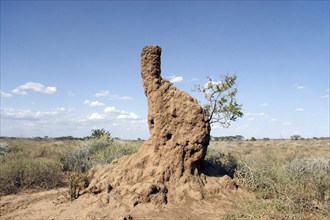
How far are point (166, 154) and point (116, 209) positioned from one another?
5.78ft

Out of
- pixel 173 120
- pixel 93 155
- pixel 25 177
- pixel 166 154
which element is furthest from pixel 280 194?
pixel 93 155

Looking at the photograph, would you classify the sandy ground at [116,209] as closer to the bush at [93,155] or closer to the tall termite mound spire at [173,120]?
the tall termite mound spire at [173,120]

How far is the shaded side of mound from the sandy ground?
0.73 feet

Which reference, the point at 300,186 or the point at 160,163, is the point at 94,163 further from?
the point at 300,186

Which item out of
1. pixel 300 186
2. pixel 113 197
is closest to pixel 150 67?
pixel 113 197

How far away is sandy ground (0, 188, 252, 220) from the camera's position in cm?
673

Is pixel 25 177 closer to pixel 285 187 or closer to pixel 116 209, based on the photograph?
pixel 116 209

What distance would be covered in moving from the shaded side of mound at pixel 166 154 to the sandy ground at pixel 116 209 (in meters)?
0.22

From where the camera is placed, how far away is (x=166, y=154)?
795 centimetres

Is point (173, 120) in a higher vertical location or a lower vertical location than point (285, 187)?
higher

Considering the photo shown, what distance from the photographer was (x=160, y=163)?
7.87 m

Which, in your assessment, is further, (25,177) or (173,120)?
(25,177)

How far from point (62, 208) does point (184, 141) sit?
304 centimetres

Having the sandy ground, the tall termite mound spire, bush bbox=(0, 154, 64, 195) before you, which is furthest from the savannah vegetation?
the tall termite mound spire
